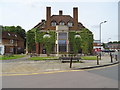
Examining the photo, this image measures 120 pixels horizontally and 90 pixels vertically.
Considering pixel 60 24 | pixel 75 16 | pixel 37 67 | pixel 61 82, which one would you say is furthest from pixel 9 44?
pixel 61 82

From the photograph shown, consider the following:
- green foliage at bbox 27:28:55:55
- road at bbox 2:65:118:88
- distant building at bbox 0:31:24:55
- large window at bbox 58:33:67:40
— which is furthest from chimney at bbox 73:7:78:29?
road at bbox 2:65:118:88

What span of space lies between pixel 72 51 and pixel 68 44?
246cm

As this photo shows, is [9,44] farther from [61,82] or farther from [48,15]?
[61,82]

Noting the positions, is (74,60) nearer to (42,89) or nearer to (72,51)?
(42,89)

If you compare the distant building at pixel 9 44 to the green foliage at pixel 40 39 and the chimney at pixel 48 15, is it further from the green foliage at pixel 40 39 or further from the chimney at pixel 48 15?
the chimney at pixel 48 15

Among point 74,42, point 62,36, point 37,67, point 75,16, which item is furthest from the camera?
point 75,16

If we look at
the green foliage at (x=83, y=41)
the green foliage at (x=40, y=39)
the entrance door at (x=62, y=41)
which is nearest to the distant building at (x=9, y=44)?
the green foliage at (x=40, y=39)

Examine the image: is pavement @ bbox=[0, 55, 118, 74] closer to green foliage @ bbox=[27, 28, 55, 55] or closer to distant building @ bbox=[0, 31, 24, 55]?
green foliage @ bbox=[27, 28, 55, 55]

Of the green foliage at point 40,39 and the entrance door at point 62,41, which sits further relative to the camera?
the entrance door at point 62,41

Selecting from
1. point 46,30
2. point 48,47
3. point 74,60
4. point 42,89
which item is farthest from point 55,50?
point 42,89

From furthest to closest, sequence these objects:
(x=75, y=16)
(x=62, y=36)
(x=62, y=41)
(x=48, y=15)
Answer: (x=75, y=16) → (x=48, y=15) → (x=62, y=36) → (x=62, y=41)

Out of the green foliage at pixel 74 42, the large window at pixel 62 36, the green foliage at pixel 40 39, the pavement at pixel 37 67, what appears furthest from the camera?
the green foliage at pixel 74 42

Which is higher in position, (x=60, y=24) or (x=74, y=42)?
(x=60, y=24)

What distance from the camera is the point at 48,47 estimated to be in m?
43.9
